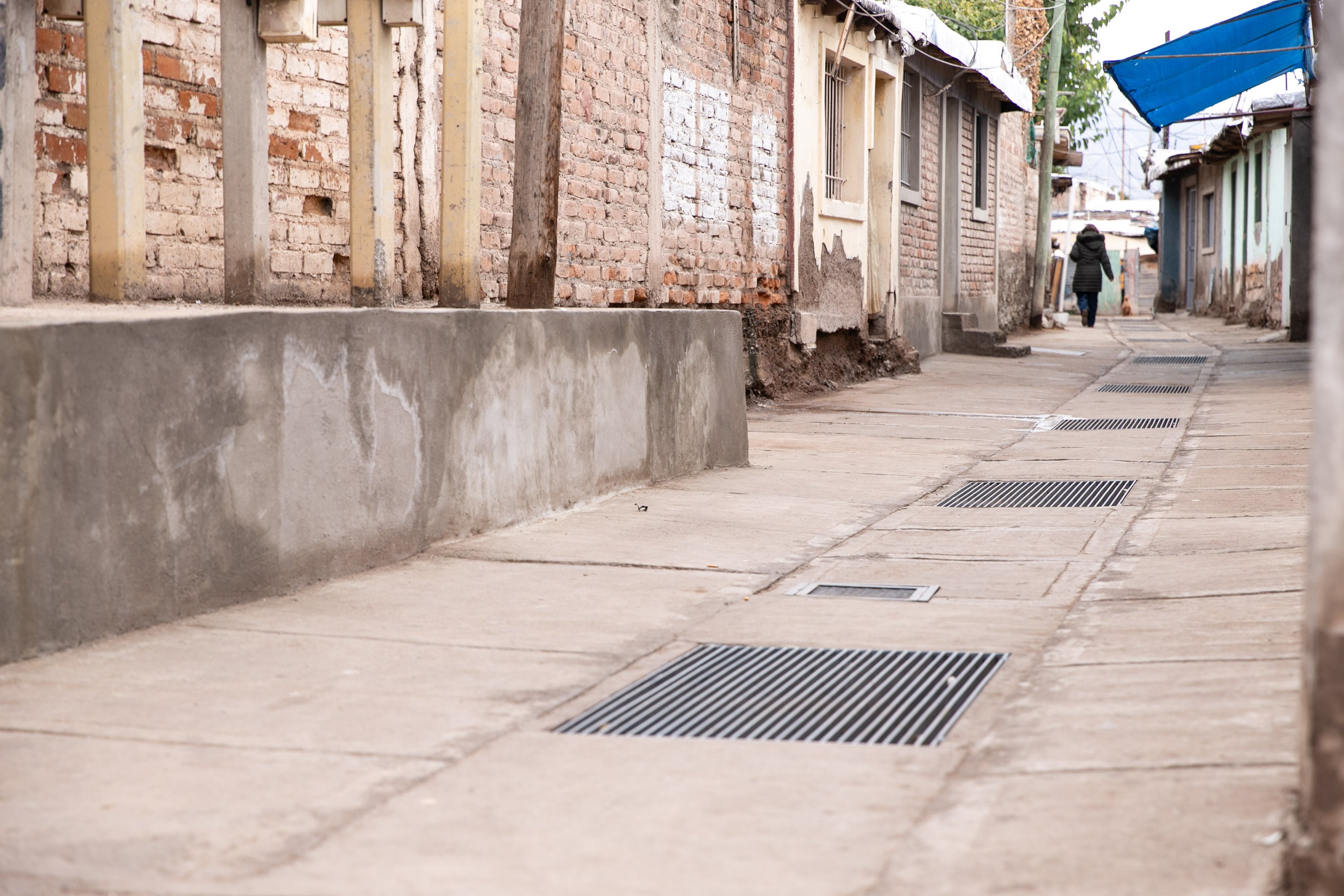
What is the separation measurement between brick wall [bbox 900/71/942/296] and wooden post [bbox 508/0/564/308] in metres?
8.72

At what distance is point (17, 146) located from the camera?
439 centimetres

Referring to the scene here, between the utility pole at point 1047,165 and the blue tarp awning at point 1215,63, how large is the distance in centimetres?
758

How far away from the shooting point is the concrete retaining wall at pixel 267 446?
337 centimetres

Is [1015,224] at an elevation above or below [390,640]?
above

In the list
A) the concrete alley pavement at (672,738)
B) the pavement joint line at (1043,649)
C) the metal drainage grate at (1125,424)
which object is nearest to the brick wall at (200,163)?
the concrete alley pavement at (672,738)

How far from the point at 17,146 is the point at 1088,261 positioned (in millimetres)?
22449

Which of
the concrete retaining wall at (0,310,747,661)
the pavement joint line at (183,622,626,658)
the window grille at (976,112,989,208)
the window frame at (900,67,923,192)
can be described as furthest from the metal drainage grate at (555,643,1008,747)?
the window grille at (976,112,989,208)

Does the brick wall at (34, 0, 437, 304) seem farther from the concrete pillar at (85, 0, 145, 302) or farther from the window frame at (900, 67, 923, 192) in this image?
the window frame at (900, 67, 923, 192)

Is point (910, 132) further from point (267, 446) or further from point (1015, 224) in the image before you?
point (267, 446)

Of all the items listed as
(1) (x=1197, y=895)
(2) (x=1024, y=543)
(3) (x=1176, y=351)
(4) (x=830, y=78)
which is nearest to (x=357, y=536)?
(2) (x=1024, y=543)

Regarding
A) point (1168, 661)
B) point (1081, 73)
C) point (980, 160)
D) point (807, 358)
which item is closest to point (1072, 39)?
point (1081, 73)

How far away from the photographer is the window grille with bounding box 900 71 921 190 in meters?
14.8

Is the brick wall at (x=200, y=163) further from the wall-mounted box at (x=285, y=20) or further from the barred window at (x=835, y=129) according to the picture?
the barred window at (x=835, y=129)

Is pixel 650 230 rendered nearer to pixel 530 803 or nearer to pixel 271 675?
pixel 271 675
